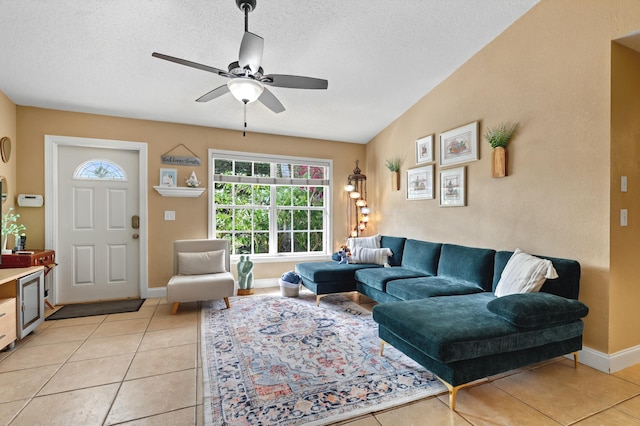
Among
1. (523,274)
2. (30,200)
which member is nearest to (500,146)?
(523,274)

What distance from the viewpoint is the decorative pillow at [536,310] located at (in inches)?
75.7

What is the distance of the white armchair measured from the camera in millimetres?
3447

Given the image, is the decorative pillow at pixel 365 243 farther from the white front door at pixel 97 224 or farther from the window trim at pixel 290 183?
the white front door at pixel 97 224

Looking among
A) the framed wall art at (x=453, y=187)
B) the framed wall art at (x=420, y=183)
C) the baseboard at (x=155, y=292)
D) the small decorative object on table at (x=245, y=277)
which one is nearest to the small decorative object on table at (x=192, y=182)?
the small decorative object on table at (x=245, y=277)

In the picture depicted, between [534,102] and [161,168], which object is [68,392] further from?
[534,102]

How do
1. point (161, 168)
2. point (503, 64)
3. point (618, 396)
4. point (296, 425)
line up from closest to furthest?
point (296, 425) < point (618, 396) < point (503, 64) < point (161, 168)

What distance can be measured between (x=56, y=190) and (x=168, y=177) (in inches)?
50.9

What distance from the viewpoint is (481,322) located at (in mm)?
1987

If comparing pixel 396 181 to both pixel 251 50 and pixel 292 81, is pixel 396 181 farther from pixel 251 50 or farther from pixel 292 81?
pixel 251 50

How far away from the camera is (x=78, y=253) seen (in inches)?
155

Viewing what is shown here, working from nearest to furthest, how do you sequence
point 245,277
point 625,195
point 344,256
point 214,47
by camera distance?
point 625,195 < point 214,47 < point 344,256 < point 245,277

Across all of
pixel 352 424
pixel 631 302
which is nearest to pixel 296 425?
pixel 352 424

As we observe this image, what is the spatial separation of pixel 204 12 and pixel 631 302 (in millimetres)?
4125

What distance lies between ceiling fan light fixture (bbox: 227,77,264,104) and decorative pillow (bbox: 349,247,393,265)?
2652mm
